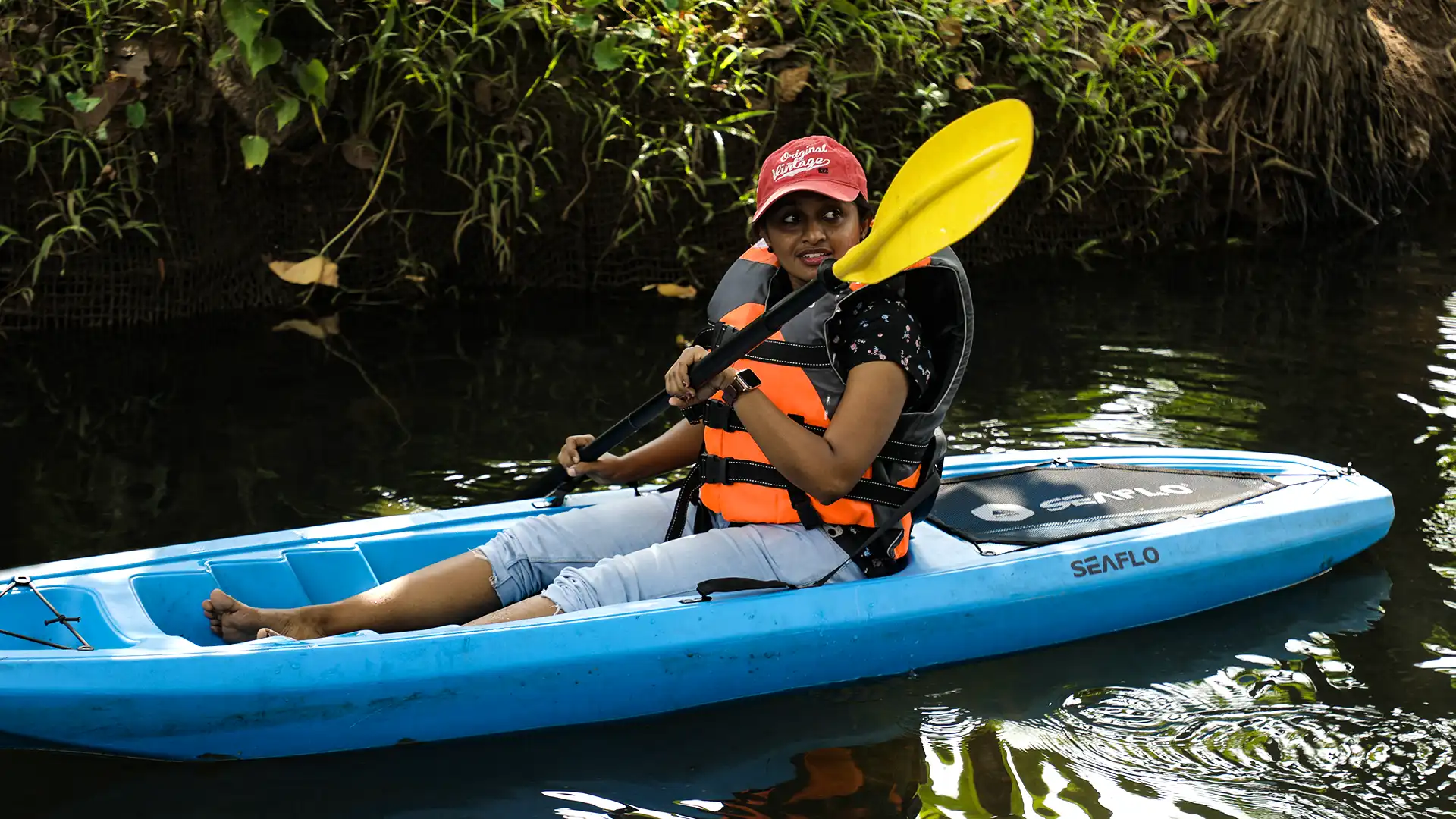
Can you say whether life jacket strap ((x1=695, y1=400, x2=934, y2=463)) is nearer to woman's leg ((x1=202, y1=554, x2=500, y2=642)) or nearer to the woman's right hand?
the woman's right hand

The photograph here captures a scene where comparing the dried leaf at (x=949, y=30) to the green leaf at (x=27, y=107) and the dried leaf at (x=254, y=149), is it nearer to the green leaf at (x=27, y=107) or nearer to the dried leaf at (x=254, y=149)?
the dried leaf at (x=254, y=149)

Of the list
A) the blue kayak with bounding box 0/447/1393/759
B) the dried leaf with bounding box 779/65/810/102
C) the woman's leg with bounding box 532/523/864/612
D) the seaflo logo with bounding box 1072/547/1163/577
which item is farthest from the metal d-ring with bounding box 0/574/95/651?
the dried leaf with bounding box 779/65/810/102

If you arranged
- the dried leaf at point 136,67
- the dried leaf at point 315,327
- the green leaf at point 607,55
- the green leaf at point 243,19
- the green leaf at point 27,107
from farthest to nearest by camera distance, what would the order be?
the green leaf at point 607,55, the dried leaf at point 315,327, the dried leaf at point 136,67, the green leaf at point 27,107, the green leaf at point 243,19

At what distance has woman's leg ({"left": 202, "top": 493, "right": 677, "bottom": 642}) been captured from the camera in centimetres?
266

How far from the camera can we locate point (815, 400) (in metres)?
2.69

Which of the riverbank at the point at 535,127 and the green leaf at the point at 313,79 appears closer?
the green leaf at the point at 313,79

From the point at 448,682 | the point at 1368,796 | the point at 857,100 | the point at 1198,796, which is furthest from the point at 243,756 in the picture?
the point at 857,100

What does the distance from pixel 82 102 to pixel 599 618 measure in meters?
3.63

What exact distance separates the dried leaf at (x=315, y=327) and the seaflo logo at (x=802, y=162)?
11.2ft

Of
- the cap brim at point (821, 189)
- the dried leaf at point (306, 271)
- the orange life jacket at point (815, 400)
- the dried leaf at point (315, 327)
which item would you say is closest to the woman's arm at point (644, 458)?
the orange life jacket at point (815, 400)

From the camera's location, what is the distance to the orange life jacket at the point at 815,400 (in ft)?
8.79

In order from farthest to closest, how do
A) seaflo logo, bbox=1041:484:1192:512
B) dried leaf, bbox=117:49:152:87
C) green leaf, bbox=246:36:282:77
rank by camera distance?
dried leaf, bbox=117:49:152:87 < green leaf, bbox=246:36:282:77 < seaflo logo, bbox=1041:484:1192:512

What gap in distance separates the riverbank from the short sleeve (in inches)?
128

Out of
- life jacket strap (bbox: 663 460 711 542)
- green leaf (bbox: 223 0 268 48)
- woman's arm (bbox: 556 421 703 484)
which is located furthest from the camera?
green leaf (bbox: 223 0 268 48)
